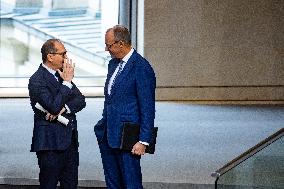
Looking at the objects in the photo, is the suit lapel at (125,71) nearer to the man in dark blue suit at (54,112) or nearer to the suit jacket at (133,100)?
the suit jacket at (133,100)

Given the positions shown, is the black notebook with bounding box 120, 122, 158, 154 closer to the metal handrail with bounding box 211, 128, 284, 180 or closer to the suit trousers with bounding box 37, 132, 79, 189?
the suit trousers with bounding box 37, 132, 79, 189

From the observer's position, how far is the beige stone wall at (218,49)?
1191cm

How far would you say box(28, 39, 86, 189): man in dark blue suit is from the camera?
382cm

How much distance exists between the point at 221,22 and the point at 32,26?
5732 millimetres

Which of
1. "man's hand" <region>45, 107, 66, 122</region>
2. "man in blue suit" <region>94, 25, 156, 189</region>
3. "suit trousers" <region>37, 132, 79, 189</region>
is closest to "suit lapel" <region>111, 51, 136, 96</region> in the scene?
"man in blue suit" <region>94, 25, 156, 189</region>

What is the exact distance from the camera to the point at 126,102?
3.86m

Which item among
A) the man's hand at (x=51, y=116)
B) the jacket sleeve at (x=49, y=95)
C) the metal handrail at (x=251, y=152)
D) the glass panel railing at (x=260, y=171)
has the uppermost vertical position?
the jacket sleeve at (x=49, y=95)

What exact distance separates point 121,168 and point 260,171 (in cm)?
113

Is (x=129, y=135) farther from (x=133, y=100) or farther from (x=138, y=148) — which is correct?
(x=133, y=100)

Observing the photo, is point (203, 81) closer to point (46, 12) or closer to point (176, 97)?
point (176, 97)

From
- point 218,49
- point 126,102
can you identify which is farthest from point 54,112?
point 218,49

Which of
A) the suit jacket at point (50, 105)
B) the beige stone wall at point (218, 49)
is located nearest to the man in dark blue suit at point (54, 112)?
the suit jacket at point (50, 105)

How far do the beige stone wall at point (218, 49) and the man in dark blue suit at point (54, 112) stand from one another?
8.16m

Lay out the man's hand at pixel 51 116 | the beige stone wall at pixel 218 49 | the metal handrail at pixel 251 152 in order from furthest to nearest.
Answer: the beige stone wall at pixel 218 49
the man's hand at pixel 51 116
the metal handrail at pixel 251 152
